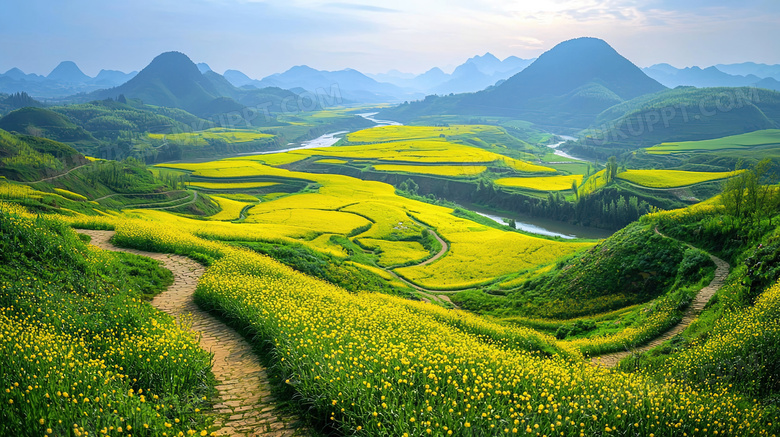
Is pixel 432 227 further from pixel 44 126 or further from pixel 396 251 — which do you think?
pixel 44 126

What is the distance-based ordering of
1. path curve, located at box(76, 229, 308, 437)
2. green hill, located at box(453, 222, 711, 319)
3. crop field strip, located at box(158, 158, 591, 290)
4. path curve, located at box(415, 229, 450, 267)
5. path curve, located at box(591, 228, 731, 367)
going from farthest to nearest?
path curve, located at box(415, 229, 450, 267) → crop field strip, located at box(158, 158, 591, 290) → green hill, located at box(453, 222, 711, 319) → path curve, located at box(591, 228, 731, 367) → path curve, located at box(76, 229, 308, 437)

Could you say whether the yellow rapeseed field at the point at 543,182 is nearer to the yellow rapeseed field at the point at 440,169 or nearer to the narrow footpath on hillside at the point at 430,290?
the yellow rapeseed field at the point at 440,169

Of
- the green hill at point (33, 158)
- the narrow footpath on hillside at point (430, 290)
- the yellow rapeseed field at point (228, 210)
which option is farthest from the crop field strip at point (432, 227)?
the green hill at point (33, 158)

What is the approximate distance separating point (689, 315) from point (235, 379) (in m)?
19.2

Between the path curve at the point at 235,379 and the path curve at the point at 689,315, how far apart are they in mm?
11548

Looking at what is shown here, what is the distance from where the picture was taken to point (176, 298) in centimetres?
1589

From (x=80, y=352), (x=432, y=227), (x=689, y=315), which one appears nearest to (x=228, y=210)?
(x=432, y=227)

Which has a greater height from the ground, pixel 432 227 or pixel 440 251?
pixel 432 227

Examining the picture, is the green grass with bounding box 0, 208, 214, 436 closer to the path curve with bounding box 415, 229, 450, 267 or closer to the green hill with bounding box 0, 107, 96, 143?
the path curve with bounding box 415, 229, 450, 267

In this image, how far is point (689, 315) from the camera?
19781 mm

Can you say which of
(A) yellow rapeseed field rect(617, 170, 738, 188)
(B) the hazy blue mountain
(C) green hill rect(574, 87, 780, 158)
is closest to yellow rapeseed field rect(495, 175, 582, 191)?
Result: (A) yellow rapeseed field rect(617, 170, 738, 188)

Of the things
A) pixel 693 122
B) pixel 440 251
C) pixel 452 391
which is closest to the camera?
pixel 452 391

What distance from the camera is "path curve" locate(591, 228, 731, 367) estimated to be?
56.4 feet

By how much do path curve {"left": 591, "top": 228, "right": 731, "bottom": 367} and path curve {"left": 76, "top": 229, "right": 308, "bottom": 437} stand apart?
1155cm
